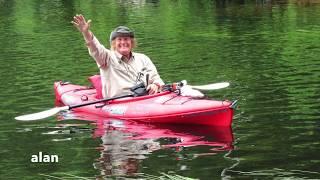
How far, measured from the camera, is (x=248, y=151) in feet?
32.6

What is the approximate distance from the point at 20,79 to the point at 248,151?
994 cm

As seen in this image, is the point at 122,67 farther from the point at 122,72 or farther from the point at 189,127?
the point at 189,127

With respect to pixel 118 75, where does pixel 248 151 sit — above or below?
below

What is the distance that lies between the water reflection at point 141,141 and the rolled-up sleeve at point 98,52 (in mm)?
1178

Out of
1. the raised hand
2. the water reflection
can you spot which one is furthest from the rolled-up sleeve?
the water reflection

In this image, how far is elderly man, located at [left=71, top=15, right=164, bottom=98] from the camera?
41.4ft

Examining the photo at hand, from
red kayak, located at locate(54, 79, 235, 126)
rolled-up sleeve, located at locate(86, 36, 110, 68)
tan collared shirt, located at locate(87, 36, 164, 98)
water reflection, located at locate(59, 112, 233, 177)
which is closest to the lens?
water reflection, located at locate(59, 112, 233, 177)

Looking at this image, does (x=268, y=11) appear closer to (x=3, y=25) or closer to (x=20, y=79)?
(x=3, y=25)

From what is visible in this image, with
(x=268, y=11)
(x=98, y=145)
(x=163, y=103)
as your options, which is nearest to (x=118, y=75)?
(x=163, y=103)

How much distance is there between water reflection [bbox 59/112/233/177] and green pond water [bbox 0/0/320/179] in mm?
17

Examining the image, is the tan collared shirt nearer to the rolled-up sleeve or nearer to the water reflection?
the rolled-up sleeve

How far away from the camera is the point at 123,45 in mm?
12680

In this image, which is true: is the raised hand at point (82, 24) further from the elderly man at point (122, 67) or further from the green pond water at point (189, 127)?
the green pond water at point (189, 127)

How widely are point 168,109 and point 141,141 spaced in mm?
1271
